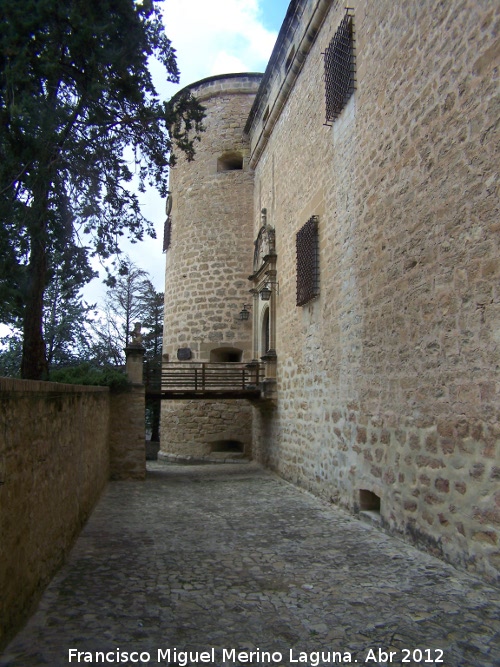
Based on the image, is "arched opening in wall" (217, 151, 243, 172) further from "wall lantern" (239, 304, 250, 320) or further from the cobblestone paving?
the cobblestone paving

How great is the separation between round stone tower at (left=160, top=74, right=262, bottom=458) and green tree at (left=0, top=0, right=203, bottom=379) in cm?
651

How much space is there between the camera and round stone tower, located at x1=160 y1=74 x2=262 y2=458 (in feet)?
46.4

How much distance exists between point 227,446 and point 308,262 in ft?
24.1

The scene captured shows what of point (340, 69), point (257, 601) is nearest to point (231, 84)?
point (340, 69)

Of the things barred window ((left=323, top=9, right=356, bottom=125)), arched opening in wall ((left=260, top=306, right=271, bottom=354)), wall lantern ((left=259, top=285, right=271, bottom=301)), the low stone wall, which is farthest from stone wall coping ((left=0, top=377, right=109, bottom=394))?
arched opening in wall ((left=260, top=306, right=271, bottom=354))

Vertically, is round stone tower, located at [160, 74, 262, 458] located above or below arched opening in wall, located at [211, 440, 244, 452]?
above

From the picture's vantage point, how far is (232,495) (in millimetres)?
8281

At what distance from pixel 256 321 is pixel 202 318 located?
1759 mm

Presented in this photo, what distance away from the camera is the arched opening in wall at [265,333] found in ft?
40.6

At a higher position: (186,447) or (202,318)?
(202,318)

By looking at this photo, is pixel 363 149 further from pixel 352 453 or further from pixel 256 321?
pixel 256 321

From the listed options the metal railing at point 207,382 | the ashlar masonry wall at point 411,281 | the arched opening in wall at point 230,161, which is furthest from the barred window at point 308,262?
the arched opening in wall at point 230,161

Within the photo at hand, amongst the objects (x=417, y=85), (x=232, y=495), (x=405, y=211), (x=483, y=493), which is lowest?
(x=232, y=495)

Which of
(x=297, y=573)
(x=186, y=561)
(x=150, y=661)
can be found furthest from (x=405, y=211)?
(x=150, y=661)
